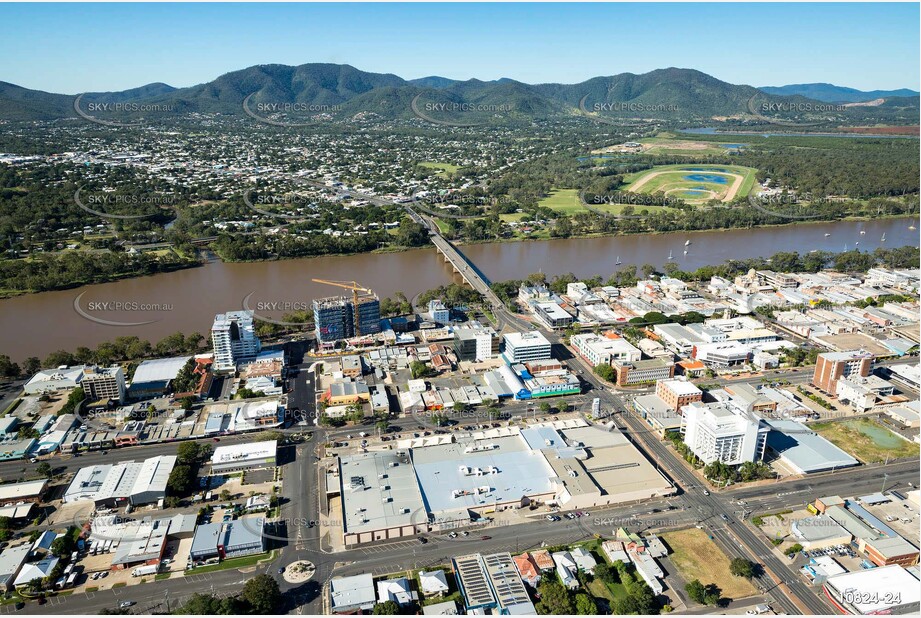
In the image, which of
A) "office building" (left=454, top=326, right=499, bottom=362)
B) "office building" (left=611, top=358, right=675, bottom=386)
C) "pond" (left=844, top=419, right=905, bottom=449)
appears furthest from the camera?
"office building" (left=454, top=326, right=499, bottom=362)

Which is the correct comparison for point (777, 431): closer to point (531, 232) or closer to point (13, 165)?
point (531, 232)

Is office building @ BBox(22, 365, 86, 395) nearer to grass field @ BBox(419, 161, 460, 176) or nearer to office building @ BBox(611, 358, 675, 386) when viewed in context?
office building @ BBox(611, 358, 675, 386)

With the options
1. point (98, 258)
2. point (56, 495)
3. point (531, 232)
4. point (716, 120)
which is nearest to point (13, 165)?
A: point (98, 258)

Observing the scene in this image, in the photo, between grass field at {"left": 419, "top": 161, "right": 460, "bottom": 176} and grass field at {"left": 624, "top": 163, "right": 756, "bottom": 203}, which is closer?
grass field at {"left": 624, "top": 163, "right": 756, "bottom": 203}

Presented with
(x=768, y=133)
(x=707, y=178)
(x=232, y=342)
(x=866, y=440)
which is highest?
(x=768, y=133)

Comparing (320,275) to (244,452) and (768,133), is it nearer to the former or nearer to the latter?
(244,452)

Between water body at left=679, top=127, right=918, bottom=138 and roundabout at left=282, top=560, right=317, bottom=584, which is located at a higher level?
water body at left=679, top=127, right=918, bottom=138

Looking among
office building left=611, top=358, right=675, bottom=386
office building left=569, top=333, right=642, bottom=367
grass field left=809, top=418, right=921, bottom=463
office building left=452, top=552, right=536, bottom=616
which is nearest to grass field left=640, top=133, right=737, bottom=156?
office building left=569, top=333, right=642, bottom=367

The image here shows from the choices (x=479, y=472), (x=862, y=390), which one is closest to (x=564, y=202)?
(x=862, y=390)
